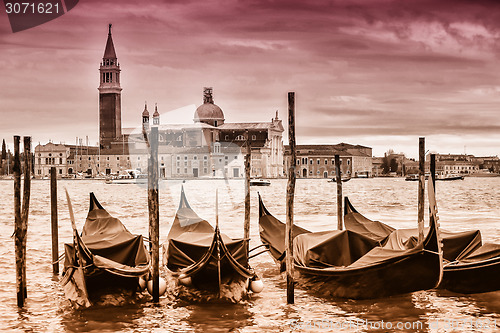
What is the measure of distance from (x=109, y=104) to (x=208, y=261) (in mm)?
Answer: 65671

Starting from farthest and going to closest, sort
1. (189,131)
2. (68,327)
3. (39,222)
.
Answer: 1. (189,131)
2. (39,222)
3. (68,327)

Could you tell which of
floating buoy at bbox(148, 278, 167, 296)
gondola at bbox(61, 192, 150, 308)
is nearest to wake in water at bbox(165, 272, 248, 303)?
floating buoy at bbox(148, 278, 167, 296)

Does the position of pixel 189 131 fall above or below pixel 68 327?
above

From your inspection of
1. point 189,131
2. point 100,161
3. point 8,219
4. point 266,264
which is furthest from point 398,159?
point 266,264

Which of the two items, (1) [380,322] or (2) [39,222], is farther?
(2) [39,222]

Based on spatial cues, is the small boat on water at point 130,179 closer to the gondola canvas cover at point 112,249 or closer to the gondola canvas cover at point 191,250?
the gondola canvas cover at point 112,249

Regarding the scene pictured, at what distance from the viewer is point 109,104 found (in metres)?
70.7

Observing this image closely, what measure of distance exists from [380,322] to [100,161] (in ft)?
229

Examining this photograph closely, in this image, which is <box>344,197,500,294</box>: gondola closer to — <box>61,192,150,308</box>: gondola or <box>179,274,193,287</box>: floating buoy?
<box>179,274,193,287</box>: floating buoy

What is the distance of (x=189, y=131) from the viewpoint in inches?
2753

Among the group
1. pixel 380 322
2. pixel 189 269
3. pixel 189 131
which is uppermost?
pixel 189 131

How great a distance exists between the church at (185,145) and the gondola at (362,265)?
56464 millimetres

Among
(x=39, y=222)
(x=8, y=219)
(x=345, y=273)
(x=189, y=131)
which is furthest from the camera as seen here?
(x=189, y=131)

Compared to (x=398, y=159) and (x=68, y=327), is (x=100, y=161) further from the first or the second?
(x=68, y=327)
